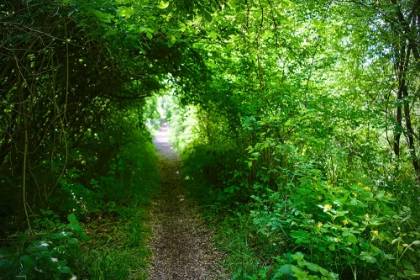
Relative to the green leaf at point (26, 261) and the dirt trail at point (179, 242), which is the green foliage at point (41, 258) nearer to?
the green leaf at point (26, 261)

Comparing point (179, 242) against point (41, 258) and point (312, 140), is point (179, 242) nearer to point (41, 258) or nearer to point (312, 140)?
point (41, 258)

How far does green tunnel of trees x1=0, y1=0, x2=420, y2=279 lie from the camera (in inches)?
118

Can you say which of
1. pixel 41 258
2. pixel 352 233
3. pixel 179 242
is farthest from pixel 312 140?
pixel 41 258

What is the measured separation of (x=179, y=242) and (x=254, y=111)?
2141 millimetres

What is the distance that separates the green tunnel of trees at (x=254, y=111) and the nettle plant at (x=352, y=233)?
2 cm

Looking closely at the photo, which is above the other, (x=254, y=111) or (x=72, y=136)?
(x=254, y=111)

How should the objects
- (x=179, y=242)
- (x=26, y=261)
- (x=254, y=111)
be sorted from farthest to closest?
1. (x=179, y=242)
2. (x=254, y=111)
3. (x=26, y=261)

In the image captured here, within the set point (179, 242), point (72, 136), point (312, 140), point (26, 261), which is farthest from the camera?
point (72, 136)

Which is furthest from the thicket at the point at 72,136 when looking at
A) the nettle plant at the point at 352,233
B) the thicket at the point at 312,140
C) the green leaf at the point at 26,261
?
the nettle plant at the point at 352,233

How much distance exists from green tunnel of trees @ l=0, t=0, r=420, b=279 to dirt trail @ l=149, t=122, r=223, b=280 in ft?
1.77

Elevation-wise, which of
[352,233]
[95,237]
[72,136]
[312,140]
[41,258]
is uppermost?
[312,140]

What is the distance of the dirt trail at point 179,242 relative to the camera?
12.6 feet

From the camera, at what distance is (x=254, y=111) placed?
448 centimetres

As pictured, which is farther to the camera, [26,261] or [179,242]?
[179,242]
